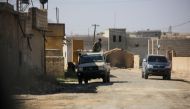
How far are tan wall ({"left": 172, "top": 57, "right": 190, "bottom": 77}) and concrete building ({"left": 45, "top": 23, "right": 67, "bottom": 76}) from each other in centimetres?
1316

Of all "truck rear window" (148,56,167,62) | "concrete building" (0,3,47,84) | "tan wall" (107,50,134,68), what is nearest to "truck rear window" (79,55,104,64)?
"concrete building" (0,3,47,84)

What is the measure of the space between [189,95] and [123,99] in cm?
427

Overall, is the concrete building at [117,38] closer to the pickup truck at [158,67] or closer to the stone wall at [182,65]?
the stone wall at [182,65]

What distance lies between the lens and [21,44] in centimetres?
2902

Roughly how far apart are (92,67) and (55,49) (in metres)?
16.4

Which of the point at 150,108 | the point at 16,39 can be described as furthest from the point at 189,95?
the point at 16,39

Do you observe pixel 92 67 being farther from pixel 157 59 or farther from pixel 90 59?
pixel 157 59

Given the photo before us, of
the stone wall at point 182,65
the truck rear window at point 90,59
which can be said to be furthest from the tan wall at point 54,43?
the truck rear window at point 90,59

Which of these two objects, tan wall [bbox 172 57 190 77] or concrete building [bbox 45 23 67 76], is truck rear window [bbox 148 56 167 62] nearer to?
concrete building [bbox 45 23 67 76]

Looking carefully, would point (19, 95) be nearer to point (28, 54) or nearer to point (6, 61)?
point (6, 61)

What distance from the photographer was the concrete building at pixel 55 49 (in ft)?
131

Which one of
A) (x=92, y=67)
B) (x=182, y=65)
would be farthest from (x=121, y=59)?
(x=92, y=67)

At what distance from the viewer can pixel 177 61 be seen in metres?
58.3

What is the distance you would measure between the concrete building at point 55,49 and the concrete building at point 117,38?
5247 centimetres
